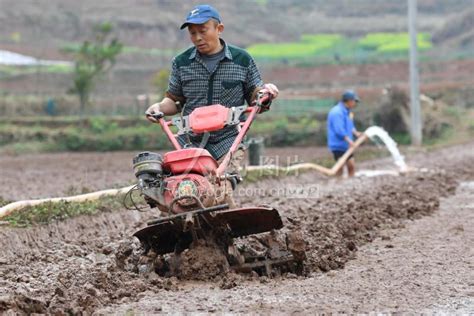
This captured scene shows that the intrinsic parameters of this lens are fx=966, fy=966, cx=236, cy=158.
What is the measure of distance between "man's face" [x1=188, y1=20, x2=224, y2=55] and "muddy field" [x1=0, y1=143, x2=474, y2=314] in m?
1.72

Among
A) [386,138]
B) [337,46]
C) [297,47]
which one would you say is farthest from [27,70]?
[386,138]

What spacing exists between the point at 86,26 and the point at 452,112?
4894 centimetres

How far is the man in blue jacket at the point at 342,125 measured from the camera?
1678cm

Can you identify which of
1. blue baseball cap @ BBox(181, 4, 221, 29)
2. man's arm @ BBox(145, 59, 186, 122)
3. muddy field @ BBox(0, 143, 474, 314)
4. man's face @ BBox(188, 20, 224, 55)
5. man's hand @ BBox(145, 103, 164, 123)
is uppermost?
blue baseball cap @ BBox(181, 4, 221, 29)

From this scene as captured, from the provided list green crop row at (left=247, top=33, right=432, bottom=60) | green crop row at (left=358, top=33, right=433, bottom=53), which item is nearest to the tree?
green crop row at (left=247, top=33, right=432, bottom=60)

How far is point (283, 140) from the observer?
105 ft

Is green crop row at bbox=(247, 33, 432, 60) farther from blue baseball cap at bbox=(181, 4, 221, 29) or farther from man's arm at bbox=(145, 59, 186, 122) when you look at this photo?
blue baseball cap at bbox=(181, 4, 221, 29)

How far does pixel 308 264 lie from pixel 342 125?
9.41m

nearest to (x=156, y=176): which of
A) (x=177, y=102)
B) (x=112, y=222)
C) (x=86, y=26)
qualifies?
(x=177, y=102)

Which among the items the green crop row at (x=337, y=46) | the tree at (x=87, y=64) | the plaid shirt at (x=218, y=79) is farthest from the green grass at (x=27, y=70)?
the plaid shirt at (x=218, y=79)

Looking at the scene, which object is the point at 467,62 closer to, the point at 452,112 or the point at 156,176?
the point at 452,112

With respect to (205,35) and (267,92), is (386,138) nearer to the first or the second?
(267,92)

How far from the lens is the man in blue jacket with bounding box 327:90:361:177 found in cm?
1678

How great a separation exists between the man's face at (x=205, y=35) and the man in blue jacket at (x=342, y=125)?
29.5 feet
